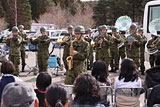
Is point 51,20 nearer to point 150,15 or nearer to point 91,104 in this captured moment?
point 150,15

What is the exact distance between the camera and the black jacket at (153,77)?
459 cm

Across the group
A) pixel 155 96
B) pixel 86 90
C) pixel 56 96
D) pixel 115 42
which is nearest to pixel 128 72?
pixel 155 96

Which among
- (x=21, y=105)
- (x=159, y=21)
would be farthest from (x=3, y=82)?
(x=159, y=21)

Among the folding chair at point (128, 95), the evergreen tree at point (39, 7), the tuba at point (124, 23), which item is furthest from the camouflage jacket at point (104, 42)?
the evergreen tree at point (39, 7)

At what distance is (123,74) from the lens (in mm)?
4672

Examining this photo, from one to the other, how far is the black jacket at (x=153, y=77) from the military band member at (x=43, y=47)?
5.72 meters

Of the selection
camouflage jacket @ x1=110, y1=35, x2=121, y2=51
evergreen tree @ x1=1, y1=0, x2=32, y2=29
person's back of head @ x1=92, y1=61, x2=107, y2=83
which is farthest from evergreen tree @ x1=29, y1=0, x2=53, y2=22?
person's back of head @ x1=92, y1=61, x2=107, y2=83

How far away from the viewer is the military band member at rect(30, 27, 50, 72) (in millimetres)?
9766

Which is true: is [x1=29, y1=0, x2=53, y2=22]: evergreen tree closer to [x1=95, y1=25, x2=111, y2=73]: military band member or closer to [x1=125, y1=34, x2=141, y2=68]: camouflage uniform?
[x1=95, y1=25, x2=111, y2=73]: military band member

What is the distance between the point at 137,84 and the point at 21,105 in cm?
247

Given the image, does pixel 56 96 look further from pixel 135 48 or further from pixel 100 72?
pixel 135 48

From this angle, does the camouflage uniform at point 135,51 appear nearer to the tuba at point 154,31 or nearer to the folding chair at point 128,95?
the tuba at point 154,31

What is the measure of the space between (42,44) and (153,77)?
5967 mm

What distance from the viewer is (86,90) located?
2969 millimetres
